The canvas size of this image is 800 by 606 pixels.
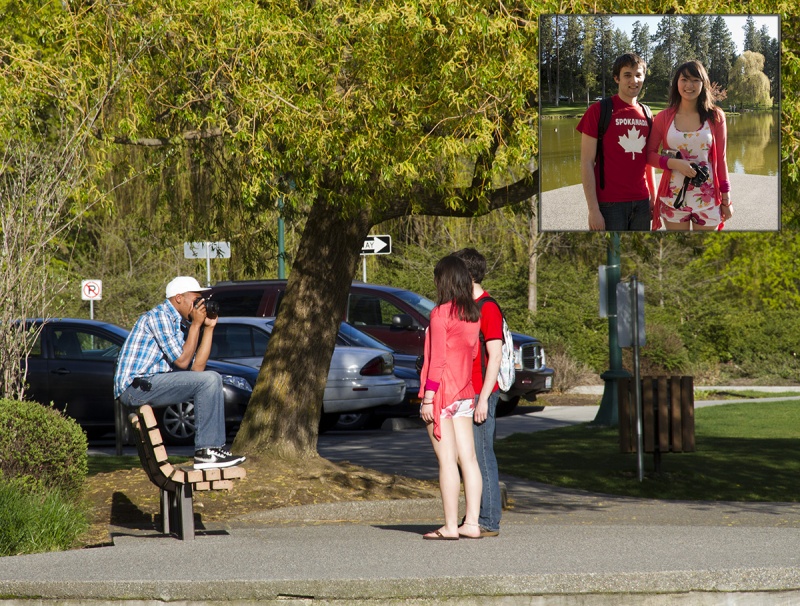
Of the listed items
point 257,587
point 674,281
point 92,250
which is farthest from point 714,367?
point 257,587

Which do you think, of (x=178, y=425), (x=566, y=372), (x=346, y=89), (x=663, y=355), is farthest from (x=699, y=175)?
(x=663, y=355)

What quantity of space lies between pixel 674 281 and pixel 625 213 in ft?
67.4

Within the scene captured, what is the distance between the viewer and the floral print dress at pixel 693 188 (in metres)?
9.95

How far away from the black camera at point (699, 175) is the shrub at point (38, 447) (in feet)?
17.2

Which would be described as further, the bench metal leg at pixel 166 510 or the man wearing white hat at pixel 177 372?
the bench metal leg at pixel 166 510

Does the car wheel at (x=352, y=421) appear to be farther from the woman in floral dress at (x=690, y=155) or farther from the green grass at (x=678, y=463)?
the woman in floral dress at (x=690, y=155)

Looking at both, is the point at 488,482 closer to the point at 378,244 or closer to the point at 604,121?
the point at 604,121

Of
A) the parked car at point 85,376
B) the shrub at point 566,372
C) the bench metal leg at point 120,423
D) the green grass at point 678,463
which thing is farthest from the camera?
the shrub at point 566,372

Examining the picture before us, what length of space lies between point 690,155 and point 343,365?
6926 millimetres

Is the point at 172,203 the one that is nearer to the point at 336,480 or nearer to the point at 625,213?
the point at 336,480

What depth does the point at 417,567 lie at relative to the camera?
6.07 meters

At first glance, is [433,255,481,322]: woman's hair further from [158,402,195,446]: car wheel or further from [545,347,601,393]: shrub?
[545,347,601,393]: shrub

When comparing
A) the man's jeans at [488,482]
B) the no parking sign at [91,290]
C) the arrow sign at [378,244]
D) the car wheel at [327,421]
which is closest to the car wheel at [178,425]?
the car wheel at [327,421]

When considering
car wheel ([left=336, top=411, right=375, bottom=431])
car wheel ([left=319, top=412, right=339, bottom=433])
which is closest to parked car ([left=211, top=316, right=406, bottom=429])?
car wheel ([left=319, top=412, right=339, bottom=433])
